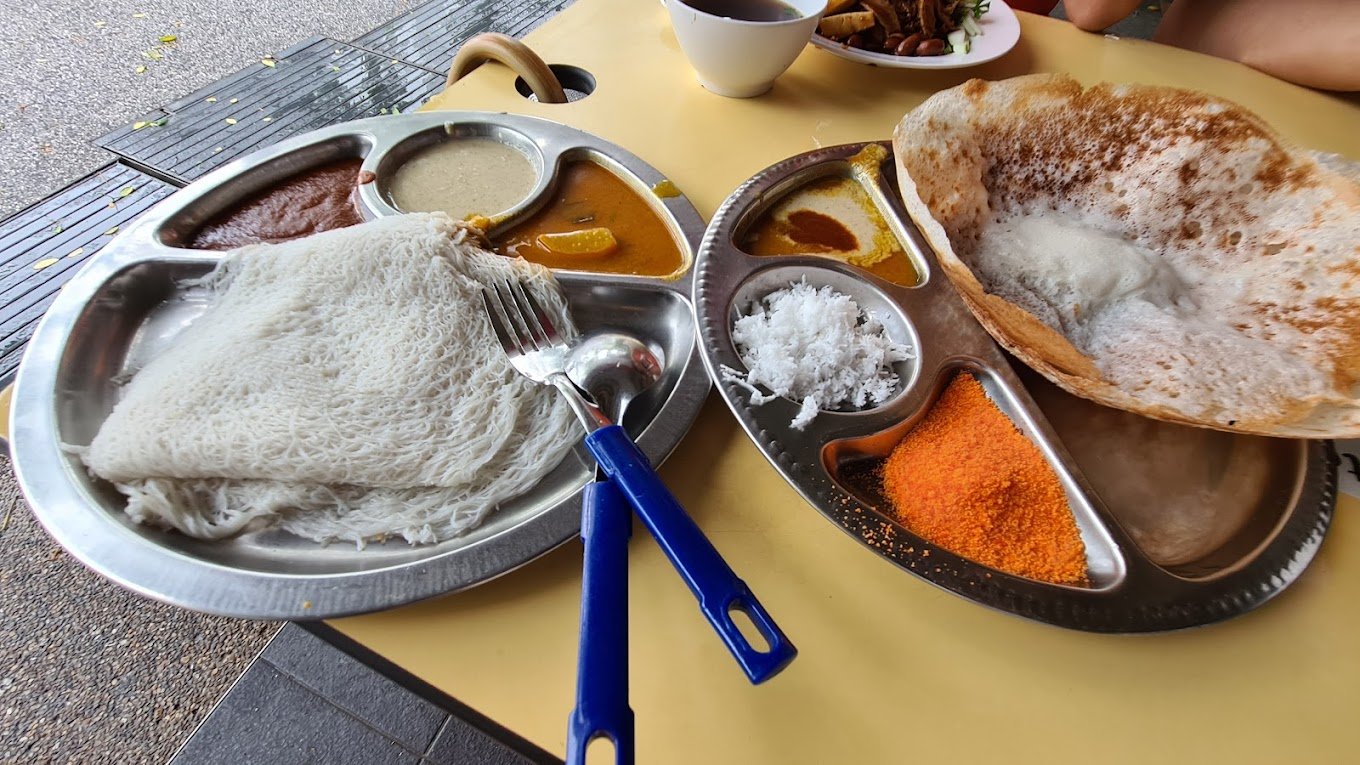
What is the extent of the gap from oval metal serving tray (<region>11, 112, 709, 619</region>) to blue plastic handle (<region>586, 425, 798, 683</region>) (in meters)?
0.14

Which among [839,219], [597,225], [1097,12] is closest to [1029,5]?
[1097,12]

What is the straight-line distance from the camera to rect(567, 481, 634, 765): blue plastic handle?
601 millimetres

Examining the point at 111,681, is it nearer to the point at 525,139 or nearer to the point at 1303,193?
the point at 525,139

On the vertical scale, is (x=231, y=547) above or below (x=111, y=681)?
above

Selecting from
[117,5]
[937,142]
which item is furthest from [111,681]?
[117,5]

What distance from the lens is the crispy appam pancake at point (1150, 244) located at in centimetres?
98

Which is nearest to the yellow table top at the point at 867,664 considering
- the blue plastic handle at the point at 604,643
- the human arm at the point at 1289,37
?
the blue plastic handle at the point at 604,643

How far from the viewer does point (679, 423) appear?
1.01 m

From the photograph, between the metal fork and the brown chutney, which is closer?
the metal fork

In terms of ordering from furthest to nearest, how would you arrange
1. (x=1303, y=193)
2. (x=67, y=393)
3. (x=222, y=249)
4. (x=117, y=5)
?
(x=117, y=5) → (x=222, y=249) → (x=1303, y=193) → (x=67, y=393)

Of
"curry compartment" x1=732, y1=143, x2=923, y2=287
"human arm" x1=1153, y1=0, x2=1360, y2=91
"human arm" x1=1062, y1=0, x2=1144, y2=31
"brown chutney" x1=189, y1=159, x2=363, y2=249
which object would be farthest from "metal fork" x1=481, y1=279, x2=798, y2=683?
"human arm" x1=1153, y1=0, x2=1360, y2=91

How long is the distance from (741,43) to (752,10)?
139mm

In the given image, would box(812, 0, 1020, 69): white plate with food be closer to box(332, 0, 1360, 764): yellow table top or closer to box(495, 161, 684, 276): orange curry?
box(495, 161, 684, 276): orange curry

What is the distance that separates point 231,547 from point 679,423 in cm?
62
